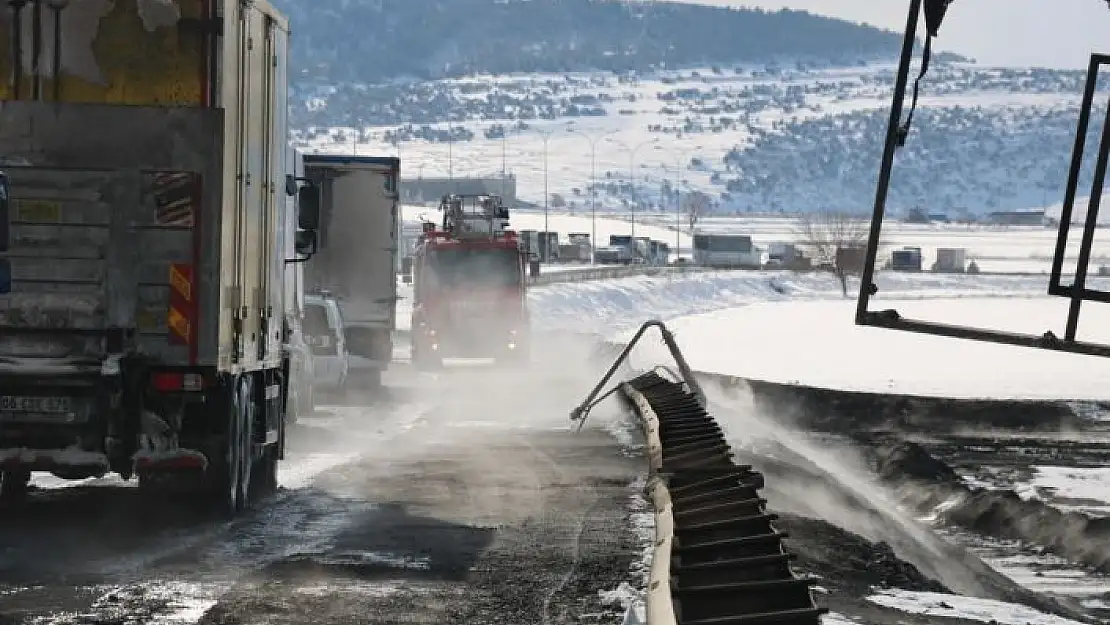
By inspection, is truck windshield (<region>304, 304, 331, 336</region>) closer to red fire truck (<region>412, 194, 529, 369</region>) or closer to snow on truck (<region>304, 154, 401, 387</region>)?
snow on truck (<region>304, 154, 401, 387</region>)

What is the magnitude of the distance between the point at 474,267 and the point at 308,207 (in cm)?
2922

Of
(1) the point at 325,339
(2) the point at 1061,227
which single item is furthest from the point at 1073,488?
(1) the point at 325,339

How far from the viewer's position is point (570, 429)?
28.8 m

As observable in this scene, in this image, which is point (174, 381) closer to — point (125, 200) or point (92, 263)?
point (92, 263)

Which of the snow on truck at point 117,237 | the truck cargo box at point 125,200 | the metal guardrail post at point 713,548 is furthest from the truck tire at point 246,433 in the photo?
the metal guardrail post at point 713,548

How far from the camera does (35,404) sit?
14602 mm

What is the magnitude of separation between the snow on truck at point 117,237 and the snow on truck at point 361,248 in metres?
23.3

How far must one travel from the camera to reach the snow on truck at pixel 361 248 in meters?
38.5

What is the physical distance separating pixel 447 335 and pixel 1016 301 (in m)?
77.9

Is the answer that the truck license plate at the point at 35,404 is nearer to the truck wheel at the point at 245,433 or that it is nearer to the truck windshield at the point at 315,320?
the truck wheel at the point at 245,433

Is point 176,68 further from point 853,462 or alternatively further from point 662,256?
point 662,256

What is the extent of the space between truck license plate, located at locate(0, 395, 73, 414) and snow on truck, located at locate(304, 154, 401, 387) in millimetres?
23623

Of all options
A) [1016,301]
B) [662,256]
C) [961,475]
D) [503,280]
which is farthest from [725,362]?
[662,256]

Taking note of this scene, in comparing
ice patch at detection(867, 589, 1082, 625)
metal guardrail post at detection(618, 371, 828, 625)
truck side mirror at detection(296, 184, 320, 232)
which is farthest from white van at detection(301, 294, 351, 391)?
ice patch at detection(867, 589, 1082, 625)
